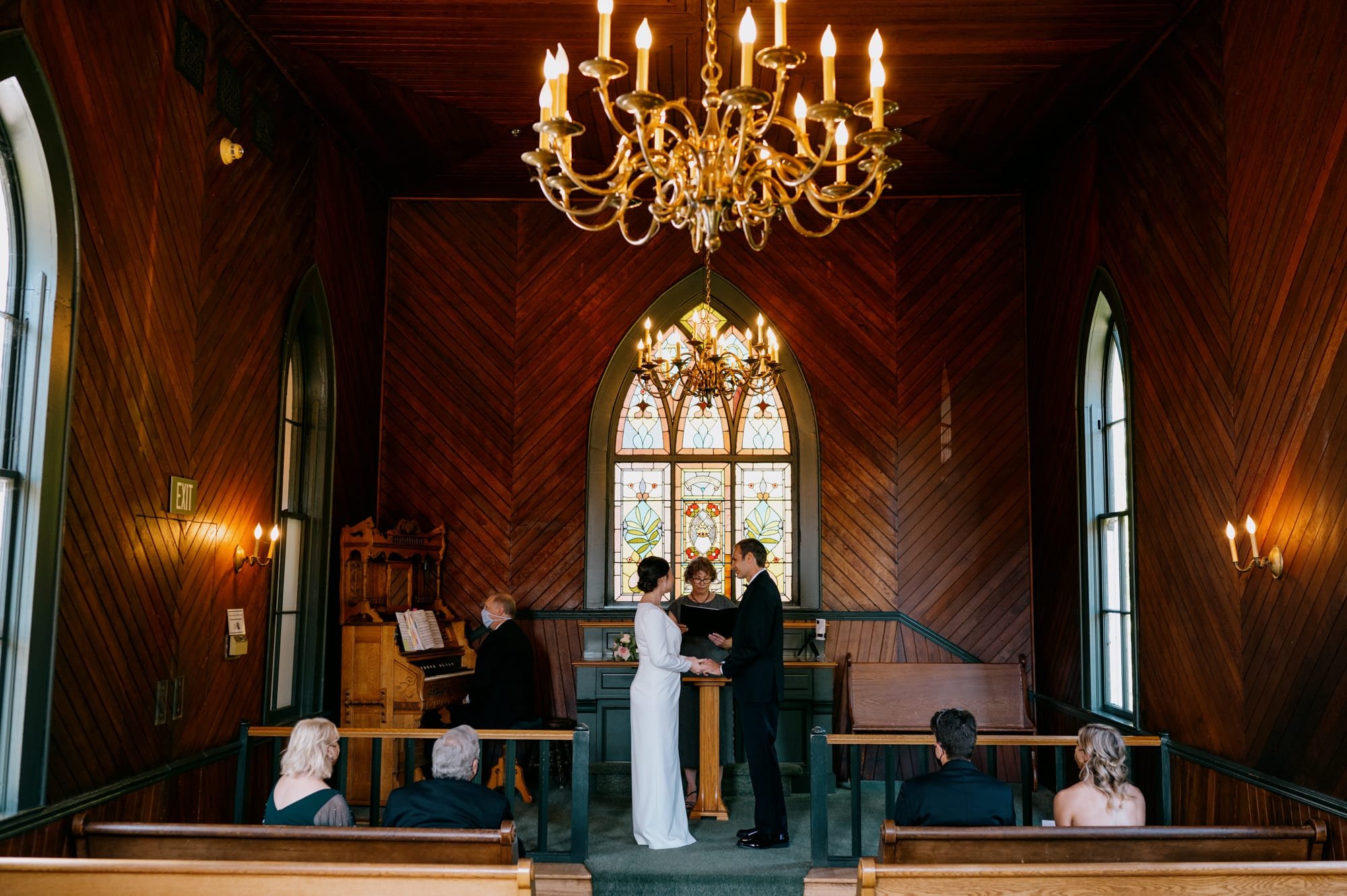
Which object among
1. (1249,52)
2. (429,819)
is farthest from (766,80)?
(429,819)

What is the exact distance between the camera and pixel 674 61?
7.12 metres

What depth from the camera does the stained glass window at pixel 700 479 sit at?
9.25 m

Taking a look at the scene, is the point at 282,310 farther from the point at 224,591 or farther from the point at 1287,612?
the point at 1287,612

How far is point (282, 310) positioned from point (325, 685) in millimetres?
2434

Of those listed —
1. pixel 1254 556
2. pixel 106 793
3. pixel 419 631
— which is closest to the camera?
pixel 106 793

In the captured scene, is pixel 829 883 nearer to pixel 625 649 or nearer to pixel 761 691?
pixel 761 691

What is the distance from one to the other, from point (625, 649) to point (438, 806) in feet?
13.9

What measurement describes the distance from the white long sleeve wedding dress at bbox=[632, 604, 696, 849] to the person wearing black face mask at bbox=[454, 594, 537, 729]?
1.19 metres

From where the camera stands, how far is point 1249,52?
5.54 m

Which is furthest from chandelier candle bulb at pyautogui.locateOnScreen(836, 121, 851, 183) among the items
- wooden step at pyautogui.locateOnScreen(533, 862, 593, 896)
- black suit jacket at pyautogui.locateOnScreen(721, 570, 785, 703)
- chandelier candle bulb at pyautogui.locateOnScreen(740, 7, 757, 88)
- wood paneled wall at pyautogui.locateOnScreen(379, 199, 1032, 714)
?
wood paneled wall at pyautogui.locateOnScreen(379, 199, 1032, 714)

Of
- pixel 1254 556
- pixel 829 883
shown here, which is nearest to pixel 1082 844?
pixel 829 883

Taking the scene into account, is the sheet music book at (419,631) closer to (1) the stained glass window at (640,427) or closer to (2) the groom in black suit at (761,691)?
(1) the stained glass window at (640,427)

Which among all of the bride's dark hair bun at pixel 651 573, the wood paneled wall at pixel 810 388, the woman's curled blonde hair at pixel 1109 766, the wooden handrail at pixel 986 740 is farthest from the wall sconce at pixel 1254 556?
the wood paneled wall at pixel 810 388

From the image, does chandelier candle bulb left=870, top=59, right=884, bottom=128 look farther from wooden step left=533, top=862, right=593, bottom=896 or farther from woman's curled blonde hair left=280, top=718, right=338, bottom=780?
wooden step left=533, top=862, right=593, bottom=896
